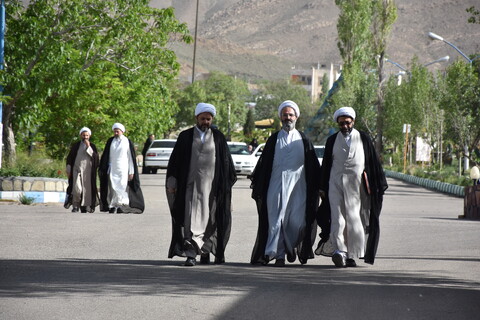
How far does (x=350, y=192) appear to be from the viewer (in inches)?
459

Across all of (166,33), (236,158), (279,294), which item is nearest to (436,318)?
(279,294)

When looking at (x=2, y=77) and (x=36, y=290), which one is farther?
(x=2, y=77)

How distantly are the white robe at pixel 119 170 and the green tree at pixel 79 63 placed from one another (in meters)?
3.86

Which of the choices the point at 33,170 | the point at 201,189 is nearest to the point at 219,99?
the point at 33,170

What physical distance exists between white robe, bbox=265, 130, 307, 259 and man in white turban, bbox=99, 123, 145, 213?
355 inches

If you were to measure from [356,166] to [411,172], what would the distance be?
40.4 m

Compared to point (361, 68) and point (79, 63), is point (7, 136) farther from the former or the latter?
point (361, 68)

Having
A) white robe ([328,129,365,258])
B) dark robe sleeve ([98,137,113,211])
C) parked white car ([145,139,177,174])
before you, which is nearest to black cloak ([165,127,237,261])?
white robe ([328,129,365,258])

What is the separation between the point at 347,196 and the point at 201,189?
5.09 ft

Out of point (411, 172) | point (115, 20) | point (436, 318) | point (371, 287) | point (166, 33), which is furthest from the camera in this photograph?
point (411, 172)

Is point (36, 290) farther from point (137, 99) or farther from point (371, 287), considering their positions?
point (137, 99)

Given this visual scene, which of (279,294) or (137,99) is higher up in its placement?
(137,99)

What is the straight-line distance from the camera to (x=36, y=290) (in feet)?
29.2

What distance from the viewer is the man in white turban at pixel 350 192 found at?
37.8ft
